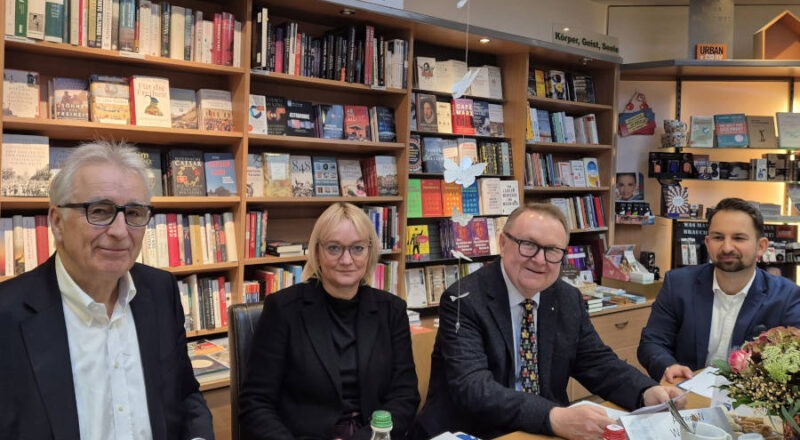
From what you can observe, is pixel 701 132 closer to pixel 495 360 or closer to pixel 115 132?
pixel 495 360

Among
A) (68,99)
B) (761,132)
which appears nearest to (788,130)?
(761,132)

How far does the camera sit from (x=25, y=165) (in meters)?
2.70

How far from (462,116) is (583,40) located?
1241mm

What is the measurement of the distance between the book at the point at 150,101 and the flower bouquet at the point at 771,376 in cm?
259

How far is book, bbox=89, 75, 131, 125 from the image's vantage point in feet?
9.41

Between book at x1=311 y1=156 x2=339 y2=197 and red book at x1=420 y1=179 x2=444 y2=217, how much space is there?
611 mm

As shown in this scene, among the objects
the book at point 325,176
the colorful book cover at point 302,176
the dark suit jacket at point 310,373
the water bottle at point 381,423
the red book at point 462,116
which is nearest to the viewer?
the water bottle at point 381,423

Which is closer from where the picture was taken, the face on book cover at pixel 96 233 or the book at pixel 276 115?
the face on book cover at pixel 96 233

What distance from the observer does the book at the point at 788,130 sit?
16.0ft

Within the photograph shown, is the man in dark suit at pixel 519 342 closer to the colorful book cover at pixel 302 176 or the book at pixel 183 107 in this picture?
the colorful book cover at pixel 302 176

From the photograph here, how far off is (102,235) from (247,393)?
28.3 inches

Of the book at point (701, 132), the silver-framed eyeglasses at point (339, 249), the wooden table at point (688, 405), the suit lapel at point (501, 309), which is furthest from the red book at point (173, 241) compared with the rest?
the book at point (701, 132)

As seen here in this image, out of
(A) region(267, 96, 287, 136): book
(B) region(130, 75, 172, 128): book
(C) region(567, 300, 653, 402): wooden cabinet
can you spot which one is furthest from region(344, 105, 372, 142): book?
(C) region(567, 300, 653, 402): wooden cabinet

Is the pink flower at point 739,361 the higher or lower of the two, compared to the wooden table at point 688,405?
higher
